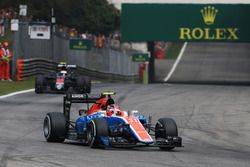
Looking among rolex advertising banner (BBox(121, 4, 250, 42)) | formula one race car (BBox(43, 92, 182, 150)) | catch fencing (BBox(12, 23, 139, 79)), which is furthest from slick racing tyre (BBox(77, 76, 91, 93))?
rolex advertising banner (BBox(121, 4, 250, 42))

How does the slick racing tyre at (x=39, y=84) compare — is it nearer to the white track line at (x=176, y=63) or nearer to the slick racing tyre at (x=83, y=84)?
the slick racing tyre at (x=83, y=84)

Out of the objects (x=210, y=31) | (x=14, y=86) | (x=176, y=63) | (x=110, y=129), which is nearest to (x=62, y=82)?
(x=14, y=86)

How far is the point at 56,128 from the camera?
1509 centimetres

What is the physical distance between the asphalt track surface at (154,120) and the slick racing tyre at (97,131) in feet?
0.69

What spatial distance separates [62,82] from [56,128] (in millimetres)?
14671

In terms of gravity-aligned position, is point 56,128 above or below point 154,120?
above

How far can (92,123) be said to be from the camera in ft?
46.5

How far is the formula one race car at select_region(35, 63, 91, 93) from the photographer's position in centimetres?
2975

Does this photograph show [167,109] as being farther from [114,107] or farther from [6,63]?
[6,63]

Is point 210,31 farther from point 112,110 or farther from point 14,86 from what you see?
point 112,110

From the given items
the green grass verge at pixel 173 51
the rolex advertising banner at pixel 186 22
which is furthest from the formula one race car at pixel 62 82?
the green grass verge at pixel 173 51

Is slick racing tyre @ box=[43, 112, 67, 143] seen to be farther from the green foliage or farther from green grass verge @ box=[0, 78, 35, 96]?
the green foliage

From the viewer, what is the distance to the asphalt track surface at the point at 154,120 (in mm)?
11945

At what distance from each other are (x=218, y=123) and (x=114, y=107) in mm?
6717
